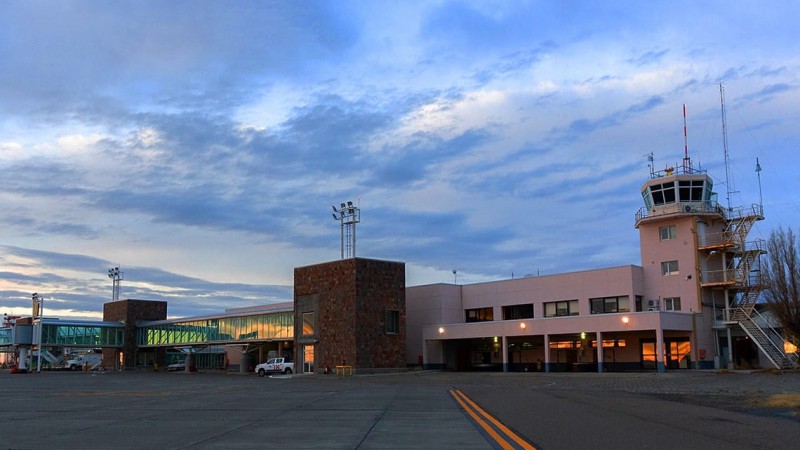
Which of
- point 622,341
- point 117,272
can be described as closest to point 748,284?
point 622,341

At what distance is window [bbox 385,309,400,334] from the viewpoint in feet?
213

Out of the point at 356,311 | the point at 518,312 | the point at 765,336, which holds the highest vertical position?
the point at 356,311

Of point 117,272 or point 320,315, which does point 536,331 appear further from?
point 117,272

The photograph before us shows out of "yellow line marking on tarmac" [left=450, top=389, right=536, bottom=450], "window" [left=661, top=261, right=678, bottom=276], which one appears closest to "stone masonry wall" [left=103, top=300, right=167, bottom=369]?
"window" [left=661, top=261, right=678, bottom=276]

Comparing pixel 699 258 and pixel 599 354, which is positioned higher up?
pixel 699 258

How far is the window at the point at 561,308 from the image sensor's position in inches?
2456

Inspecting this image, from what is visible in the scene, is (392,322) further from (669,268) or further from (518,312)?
(669,268)

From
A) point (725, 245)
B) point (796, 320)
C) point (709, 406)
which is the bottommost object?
point (709, 406)

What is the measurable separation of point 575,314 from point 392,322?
53.0ft

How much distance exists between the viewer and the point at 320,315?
65.8m

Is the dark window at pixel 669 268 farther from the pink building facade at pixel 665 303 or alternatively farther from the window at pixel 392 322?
the window at pixel 392 322

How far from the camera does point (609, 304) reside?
59.8m

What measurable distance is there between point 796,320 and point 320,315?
1551 inches

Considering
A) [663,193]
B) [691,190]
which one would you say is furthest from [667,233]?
[691,190]
